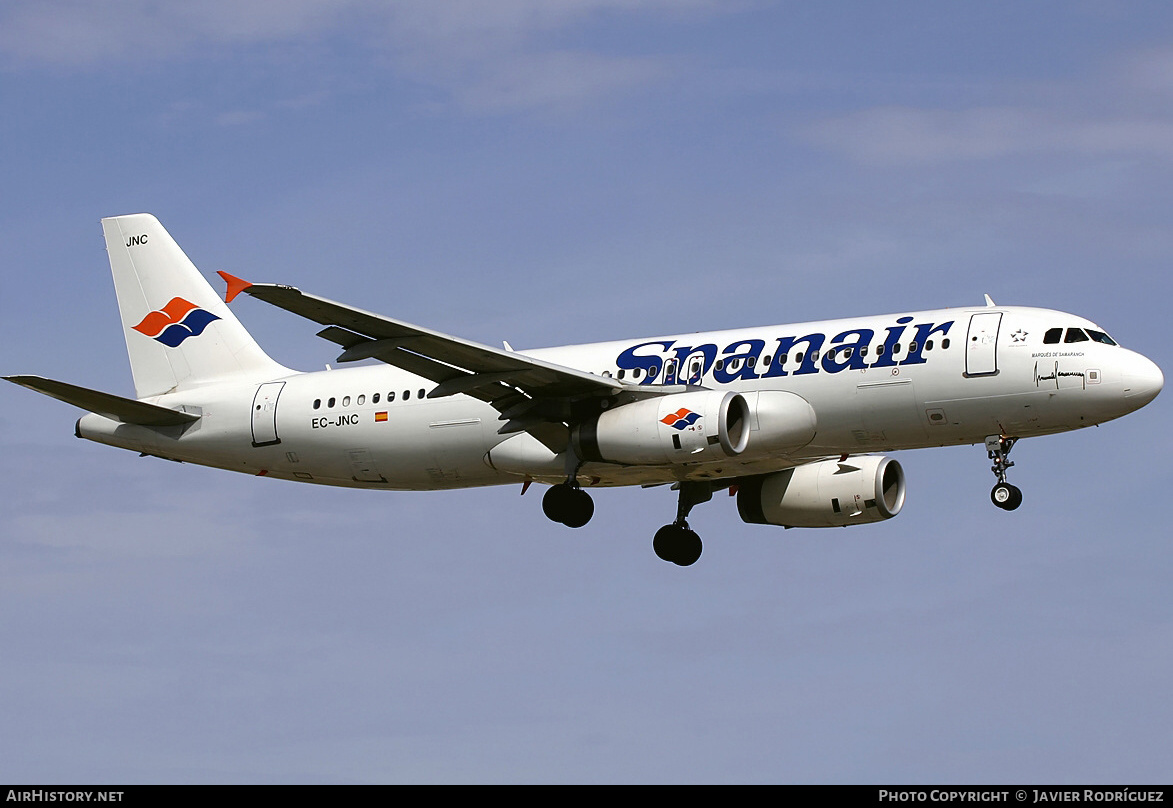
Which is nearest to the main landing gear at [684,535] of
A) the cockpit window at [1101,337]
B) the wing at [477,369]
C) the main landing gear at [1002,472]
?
the wing at [477,369]

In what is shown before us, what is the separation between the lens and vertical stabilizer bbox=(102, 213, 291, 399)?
45.3 m

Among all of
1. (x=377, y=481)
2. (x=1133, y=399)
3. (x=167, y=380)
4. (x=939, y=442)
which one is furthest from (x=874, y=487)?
(x=167, y=380)

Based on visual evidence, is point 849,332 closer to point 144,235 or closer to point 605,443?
point 605,443

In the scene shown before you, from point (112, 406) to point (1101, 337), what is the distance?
2246cm

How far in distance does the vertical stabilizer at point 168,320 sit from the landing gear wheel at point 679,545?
1037cm

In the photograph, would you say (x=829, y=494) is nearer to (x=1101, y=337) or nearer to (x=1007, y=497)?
(x=1007, y=497)

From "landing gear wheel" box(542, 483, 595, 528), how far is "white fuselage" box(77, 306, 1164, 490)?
17.2 inches

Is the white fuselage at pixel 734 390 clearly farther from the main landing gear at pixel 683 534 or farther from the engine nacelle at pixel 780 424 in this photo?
the main landing gear at pixel 683 534

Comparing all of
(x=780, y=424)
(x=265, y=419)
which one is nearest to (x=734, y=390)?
(x=780, y=424)

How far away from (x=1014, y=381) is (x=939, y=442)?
6.92 feet

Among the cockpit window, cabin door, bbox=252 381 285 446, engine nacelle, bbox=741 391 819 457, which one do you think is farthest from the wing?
the cockpit window

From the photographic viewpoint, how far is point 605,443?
38031 mm

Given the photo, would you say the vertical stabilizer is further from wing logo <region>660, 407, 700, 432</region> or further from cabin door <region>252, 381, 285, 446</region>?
wing logo <region>660, 407, 700, 432</region>

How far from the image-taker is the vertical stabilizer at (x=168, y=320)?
45.3 metres
